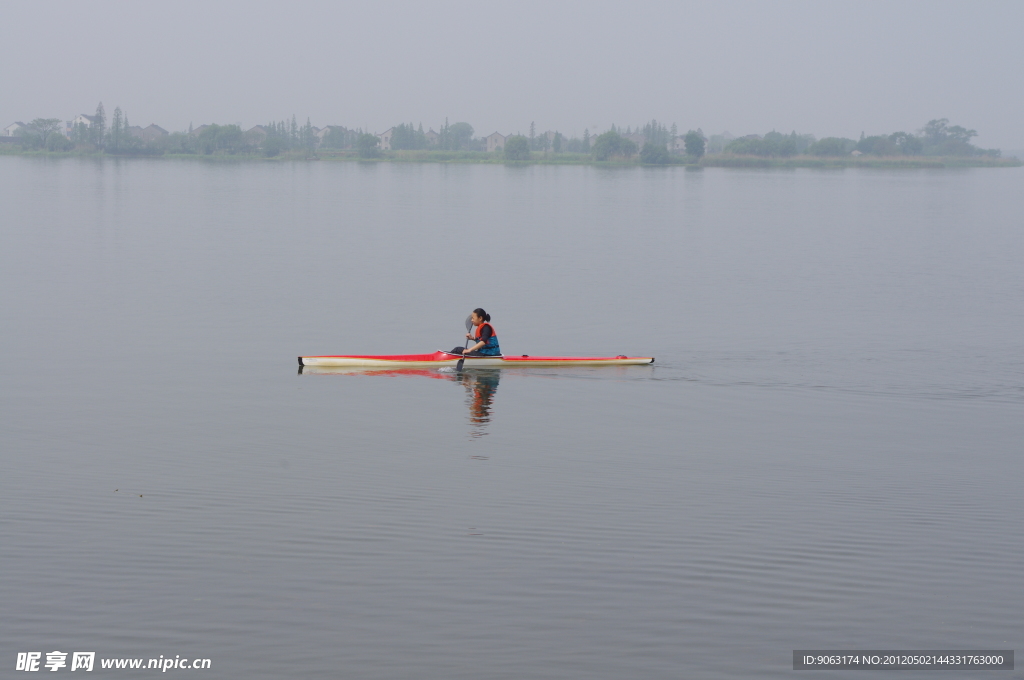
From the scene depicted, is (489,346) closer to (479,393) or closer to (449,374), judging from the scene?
(449,374)

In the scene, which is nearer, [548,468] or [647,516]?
[647,516]

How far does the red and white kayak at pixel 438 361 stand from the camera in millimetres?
25234

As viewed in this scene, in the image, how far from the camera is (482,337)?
83.7 feet

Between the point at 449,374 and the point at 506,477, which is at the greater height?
the point at 449,374

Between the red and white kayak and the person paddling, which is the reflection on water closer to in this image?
the red and white kayak

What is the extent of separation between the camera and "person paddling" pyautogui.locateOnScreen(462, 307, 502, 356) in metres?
25.4

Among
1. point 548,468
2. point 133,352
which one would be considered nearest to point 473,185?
point 133,352

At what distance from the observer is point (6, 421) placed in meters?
19.4

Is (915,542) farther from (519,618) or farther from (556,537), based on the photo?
(519,618)

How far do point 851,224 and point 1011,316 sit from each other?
1929 inches

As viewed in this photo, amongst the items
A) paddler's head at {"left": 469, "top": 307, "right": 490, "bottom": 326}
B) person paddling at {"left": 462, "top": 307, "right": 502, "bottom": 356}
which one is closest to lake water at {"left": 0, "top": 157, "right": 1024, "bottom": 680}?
person paddling at {"left": 462, "top": 307, "right": 502, "bottom": 356}

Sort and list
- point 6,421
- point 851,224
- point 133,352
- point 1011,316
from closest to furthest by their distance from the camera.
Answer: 1. point 6,421
2. point 133,352
3. point 1011,316
4. point 851,224

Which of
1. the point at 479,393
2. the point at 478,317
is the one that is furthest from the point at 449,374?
the point at 479,393

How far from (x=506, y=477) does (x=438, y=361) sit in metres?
9.33
